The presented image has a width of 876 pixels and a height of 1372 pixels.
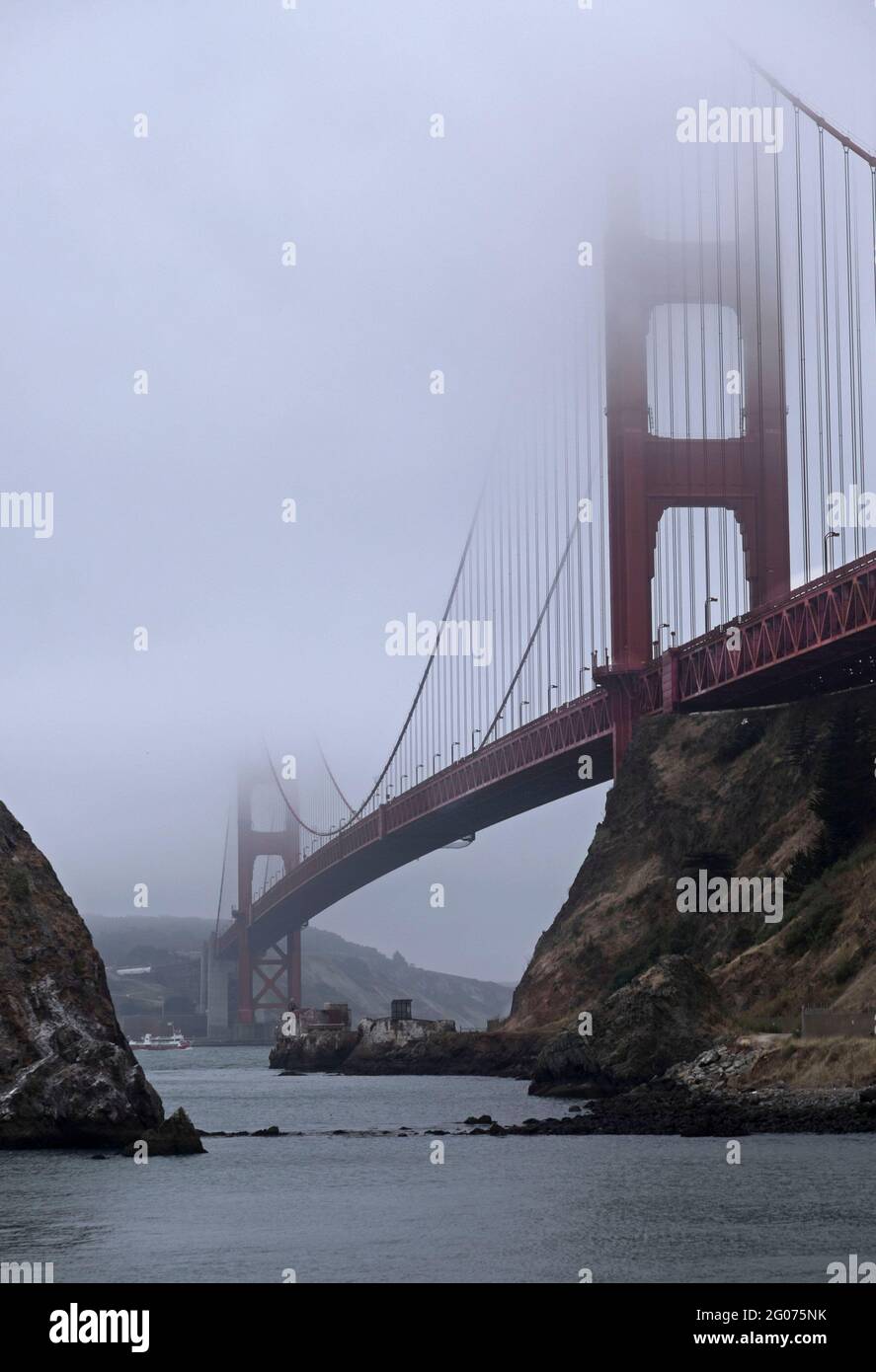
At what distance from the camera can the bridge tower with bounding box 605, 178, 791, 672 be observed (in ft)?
310

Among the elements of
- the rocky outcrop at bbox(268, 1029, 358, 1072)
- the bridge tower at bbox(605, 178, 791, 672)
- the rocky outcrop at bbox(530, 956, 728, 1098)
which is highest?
the bridge tower at bbox(605, 178, 791, 672)

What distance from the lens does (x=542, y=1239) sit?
101ft

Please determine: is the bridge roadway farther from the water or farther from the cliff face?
the water

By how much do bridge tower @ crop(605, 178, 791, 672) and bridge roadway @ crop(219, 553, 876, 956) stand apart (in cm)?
453

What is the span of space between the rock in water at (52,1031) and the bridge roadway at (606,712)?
31.0 m

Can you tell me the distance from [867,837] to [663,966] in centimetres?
966

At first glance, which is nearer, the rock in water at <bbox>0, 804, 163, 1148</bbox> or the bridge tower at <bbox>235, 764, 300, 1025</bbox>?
the rock in water at <bbox>0, 804, 163, 1148</bbox>

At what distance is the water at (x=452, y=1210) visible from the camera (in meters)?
27.7

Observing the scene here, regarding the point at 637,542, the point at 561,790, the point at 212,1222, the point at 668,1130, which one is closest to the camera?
the point at 212,1222

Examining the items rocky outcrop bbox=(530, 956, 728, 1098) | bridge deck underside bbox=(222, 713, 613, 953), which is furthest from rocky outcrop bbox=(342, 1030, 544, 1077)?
rocky outcrop bbox=(530, 956, 728, 1098)

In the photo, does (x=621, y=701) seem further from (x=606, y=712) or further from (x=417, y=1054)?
(x=417, y=1054)

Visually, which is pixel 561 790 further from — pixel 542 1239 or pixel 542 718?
pixel 542 1239

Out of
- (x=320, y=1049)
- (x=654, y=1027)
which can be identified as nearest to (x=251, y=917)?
(x=320, y=1049)
